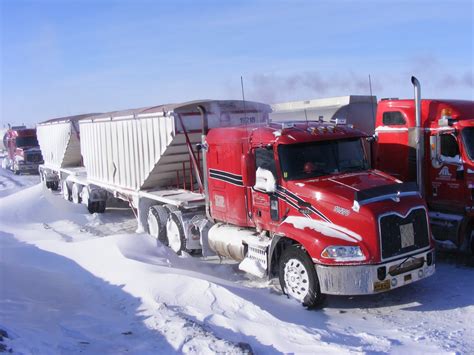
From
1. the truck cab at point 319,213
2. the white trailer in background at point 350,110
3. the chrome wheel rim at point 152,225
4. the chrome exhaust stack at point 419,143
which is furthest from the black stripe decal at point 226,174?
the white trailer in background at point 350,110

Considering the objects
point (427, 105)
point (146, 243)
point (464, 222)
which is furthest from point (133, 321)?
point (427, 105)

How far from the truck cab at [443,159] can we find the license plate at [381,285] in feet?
8.57

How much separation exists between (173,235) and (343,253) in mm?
5157

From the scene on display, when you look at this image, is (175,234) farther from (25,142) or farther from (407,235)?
(25,142)

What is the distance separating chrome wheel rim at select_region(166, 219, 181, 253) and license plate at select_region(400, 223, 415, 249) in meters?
5.23

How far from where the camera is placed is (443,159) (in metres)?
8.88

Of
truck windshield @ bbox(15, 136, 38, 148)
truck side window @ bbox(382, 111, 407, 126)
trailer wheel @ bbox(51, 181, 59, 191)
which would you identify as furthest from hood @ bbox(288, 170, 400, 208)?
truck windshield @ bbox(15, 136, 38, 148)

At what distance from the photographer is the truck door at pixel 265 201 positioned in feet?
25.4

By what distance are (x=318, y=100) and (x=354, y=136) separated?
26.5 feet

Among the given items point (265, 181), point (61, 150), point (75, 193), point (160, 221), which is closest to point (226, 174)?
point (265, 181)

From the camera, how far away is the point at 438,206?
29.6ft

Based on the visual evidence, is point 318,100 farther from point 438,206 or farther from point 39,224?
point 39,224

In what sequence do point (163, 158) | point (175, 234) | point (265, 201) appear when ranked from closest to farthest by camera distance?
point (265, 201), point (175, 234), point (163, 158)

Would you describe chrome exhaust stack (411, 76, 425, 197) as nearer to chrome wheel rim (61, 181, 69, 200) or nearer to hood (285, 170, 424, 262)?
hood (285, 170, 424, 262)
